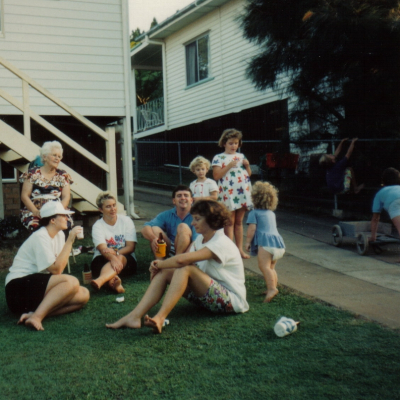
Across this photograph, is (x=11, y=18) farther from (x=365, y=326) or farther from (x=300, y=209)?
(x=365, y=326)

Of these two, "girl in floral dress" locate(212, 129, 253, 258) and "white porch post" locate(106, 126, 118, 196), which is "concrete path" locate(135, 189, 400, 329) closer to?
"girl in floral dress" locate(212, 129, 253, 258)

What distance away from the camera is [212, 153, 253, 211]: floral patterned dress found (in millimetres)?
6930

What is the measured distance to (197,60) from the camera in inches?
684

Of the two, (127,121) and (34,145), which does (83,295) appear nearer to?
(34,145)

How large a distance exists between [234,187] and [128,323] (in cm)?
304

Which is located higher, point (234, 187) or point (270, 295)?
point (234, 187)

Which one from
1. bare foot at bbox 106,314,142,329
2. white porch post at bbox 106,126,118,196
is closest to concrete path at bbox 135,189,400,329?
bare foot at bbox 106,314,142,329

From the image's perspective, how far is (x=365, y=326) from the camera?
13.4 feet

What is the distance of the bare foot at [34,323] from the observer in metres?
4.37

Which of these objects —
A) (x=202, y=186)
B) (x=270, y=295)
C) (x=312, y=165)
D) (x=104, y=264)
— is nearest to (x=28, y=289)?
(x=104, y=264)

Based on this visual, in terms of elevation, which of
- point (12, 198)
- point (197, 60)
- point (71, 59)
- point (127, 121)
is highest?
point (197, 60)

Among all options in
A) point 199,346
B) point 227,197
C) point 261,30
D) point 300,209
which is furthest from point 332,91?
point 199,346

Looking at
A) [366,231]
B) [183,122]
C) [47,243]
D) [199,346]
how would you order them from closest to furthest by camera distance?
[199,346] < [47,243] < [366,231] < [183,122]

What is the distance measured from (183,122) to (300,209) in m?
8.76
